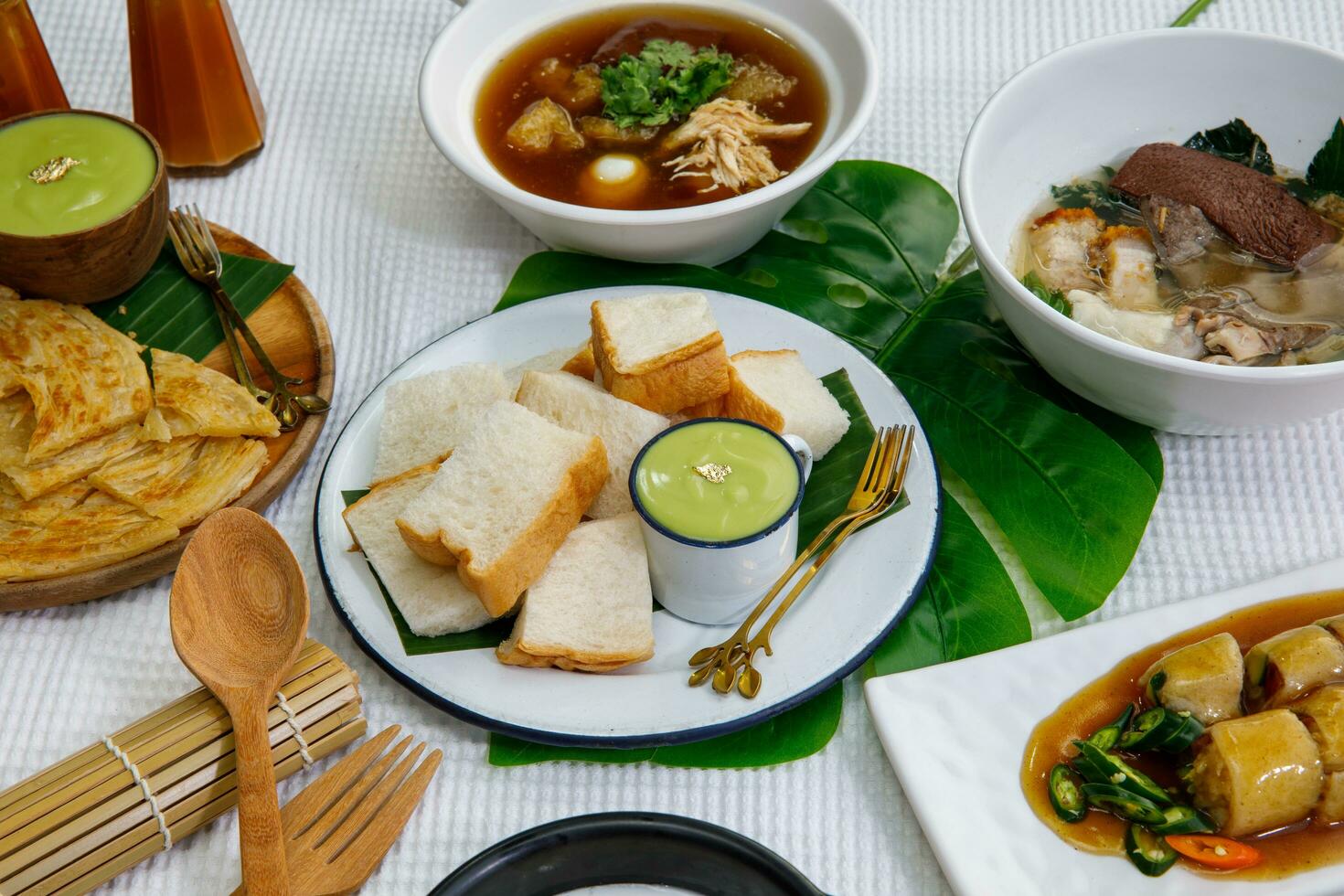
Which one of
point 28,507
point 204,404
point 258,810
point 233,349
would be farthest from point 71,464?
point 258,810

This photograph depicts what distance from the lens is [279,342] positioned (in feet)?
6.11

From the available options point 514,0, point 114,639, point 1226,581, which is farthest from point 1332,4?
point 114,639

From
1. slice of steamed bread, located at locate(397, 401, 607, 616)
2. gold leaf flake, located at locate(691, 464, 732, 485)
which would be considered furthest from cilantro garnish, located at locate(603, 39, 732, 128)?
gold leaf flake, located at locate(691, 464, 732, 485)

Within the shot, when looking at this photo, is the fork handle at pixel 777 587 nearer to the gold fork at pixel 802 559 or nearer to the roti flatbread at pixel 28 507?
the gold fork at pixel 802 559

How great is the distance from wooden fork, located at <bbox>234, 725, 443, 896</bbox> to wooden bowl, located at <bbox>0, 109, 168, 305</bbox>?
0.91m

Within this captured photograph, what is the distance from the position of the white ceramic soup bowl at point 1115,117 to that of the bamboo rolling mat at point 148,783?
3.46ft

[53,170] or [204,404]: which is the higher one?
[53,170]

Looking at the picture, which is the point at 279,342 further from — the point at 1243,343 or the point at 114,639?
the point at 1243,343

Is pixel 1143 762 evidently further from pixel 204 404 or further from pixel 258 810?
pixel 204 404

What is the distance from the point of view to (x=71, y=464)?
1555mm

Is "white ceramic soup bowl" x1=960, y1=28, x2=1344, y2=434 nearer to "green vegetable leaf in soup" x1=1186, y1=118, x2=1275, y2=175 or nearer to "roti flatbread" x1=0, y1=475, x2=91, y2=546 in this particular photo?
"green vegetable leaf in soup" x1=1186, y1=118, x2=1275, y2=175

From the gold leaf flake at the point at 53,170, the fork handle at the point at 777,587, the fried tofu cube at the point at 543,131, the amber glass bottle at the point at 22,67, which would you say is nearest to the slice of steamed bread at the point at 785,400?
the fork handle at the point at 777,587

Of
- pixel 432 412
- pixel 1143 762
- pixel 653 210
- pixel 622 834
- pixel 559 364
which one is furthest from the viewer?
pixel 653 210

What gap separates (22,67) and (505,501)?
1235 mm
